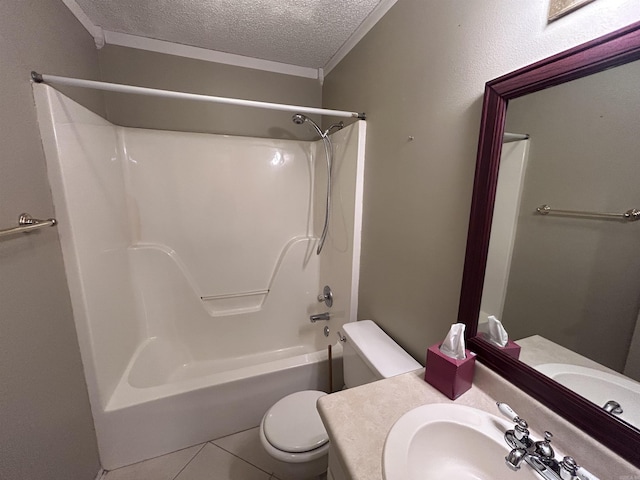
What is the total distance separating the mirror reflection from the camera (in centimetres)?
53

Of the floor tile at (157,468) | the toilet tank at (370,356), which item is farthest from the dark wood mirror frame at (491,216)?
the floor tile at (157,468)

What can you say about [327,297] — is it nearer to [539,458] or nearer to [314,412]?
[314,412]

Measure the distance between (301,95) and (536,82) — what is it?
1.71 metres

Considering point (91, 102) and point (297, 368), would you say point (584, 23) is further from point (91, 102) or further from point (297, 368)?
point (91, 102)

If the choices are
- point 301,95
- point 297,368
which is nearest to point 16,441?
point 297,368

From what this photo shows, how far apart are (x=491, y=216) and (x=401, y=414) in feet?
2.10

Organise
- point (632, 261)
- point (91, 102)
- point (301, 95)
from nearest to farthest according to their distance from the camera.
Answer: point (632, 261)
point (91, 102)
point (301, 95)

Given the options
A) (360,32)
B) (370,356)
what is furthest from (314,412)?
(360,32)

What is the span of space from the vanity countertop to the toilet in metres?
0.23

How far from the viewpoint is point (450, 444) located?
0.68m

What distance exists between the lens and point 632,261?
52cm

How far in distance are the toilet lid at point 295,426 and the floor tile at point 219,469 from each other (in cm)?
39

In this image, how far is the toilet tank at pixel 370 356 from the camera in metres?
1.05

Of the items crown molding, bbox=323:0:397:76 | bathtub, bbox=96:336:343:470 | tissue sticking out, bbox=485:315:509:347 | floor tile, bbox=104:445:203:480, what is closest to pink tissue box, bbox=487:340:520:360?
tissue sticking out, bbox=485:315:509:347
